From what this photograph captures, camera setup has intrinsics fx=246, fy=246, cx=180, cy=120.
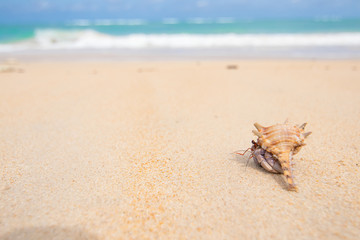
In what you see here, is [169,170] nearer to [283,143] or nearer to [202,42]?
[283,143]

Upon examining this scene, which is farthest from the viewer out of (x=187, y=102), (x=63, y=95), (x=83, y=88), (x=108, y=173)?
(x=83, y=88)

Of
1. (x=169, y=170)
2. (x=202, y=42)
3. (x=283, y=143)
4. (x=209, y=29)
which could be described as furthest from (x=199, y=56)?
(x=209, y=29)

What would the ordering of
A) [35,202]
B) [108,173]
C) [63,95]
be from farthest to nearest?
[63,95], [108,173], [35,202]

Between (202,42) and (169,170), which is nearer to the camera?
(169,170)

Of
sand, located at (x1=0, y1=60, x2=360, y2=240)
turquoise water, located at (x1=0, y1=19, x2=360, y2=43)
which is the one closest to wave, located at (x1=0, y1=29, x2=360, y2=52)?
turquoise water, located at (x1=0, y1=19, x2=360, y2=43)

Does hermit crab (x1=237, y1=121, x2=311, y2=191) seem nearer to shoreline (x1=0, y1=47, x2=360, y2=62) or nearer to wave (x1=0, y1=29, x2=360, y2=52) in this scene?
shoreline (x1=0, y1=47, x2=360, y2=62)

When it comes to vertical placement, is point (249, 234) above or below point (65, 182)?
below

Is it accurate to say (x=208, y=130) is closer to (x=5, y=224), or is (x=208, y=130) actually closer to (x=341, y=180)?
(x=341, y=180)

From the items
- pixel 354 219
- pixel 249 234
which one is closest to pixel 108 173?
pixel 249 234

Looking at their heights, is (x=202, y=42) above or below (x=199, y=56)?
above
